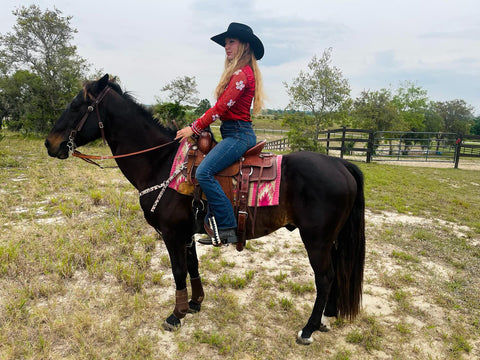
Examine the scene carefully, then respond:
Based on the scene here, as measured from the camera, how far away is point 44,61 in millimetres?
21812

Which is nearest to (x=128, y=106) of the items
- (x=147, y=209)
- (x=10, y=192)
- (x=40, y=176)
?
(x=147, y=209)

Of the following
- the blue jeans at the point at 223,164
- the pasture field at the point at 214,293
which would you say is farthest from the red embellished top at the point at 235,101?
the pasture field at the point at 214,293

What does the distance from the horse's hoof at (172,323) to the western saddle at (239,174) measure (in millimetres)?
1293

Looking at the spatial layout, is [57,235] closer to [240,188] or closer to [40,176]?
[240,188]

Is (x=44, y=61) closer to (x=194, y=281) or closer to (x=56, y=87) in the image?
(x=56, y=87)

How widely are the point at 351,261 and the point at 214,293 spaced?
1.93 metres

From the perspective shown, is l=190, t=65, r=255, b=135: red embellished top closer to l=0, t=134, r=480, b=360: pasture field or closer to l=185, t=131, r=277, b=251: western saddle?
l=185, t=131, r=277, b=251: western saddle

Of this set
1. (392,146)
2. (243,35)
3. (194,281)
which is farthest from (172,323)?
(392,146)

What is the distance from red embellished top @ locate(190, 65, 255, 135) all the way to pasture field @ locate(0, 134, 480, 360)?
2354mm

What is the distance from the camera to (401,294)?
12.1 feet

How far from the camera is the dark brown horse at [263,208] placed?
2814mm

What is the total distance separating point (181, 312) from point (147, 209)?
4.30 ft

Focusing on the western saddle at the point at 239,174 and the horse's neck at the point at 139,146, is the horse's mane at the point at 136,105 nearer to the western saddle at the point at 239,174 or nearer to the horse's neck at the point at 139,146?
the horse's neck at the point at 139,146

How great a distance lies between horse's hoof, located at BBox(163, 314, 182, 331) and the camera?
3.00 meters
